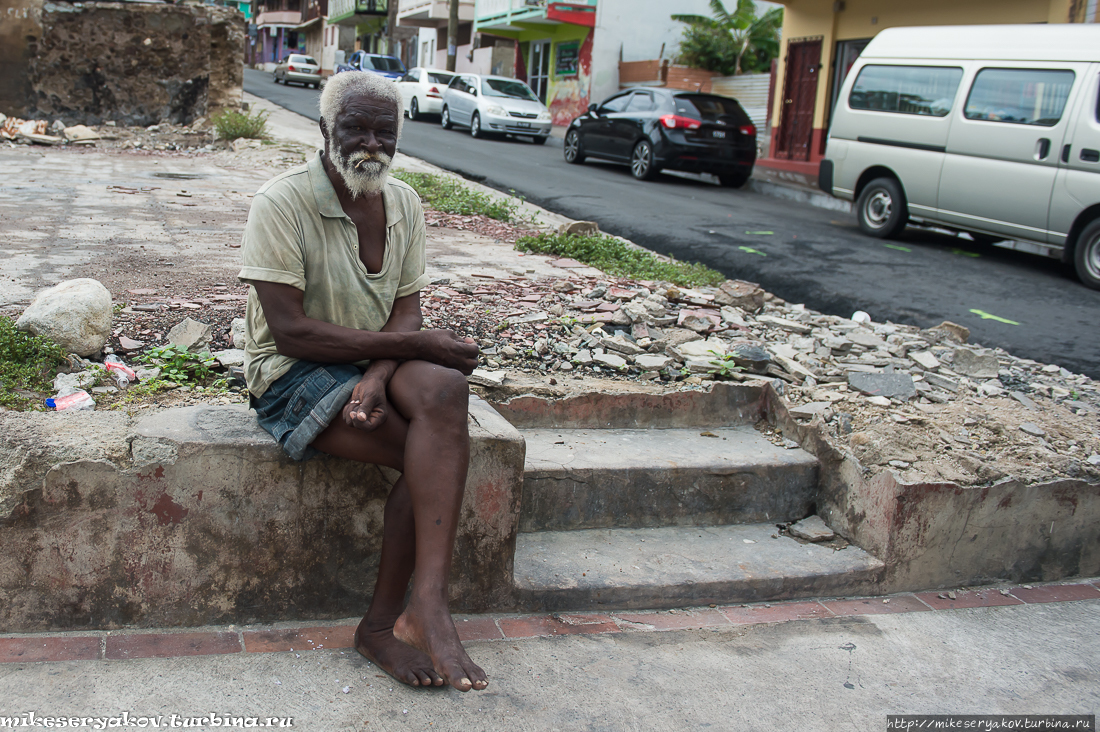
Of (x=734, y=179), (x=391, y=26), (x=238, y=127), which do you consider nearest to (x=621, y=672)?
(x=734, y=179)

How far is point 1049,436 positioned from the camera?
3863 millimetres

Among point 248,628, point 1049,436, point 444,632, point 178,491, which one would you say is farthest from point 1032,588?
point 178,491

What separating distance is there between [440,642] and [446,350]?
2.69 ft

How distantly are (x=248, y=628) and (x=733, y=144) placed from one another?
42.6 feet

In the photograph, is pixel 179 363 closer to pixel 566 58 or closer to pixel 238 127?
pixel 238 127

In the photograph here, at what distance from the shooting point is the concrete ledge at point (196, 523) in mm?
2543

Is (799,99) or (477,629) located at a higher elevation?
(799,99)

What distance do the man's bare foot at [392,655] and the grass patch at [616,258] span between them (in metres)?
4.08

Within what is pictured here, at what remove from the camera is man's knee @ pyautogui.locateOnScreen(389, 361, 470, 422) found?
2484mm

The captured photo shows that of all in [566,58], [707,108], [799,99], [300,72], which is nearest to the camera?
[707,108]

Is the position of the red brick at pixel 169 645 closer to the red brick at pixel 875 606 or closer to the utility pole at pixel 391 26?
the red brick at pixel 875 606

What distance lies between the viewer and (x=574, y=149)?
16.3 meters

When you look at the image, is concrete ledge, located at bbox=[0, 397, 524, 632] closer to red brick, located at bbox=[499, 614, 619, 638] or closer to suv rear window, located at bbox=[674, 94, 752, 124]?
red brick, located at bbox=[499, 614, 619, 638]

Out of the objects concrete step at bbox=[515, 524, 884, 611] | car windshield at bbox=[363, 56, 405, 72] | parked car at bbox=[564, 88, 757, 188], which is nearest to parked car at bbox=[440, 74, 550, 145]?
parked car at bbox=[564, 88, 757, 188]
